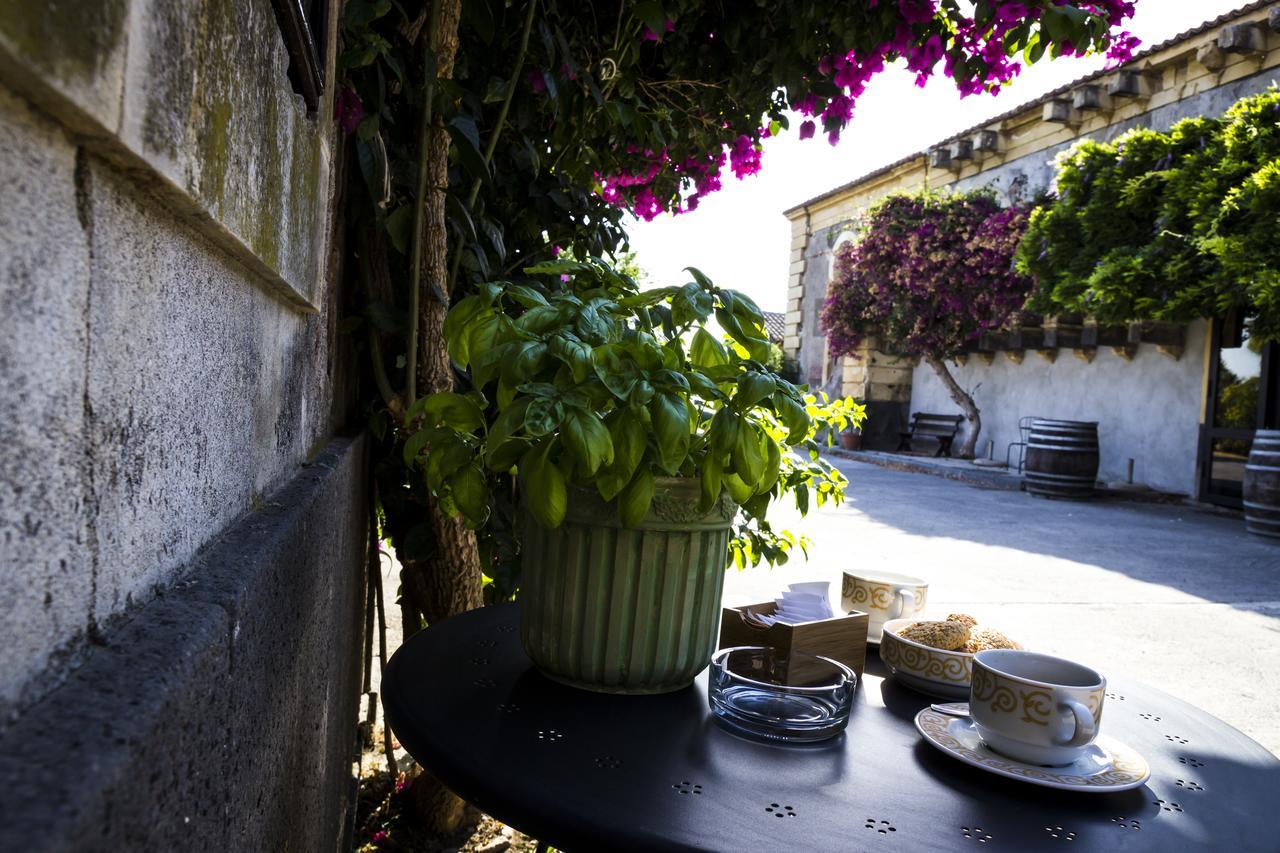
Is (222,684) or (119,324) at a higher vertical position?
(119,324)

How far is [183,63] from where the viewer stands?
0.46m

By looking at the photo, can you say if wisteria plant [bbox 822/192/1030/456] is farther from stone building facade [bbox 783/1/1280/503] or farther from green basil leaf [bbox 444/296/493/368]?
green basil leaf [bbox 444/296/493/368]

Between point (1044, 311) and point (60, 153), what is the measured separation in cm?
1121

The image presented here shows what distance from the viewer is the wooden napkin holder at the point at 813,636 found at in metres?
1.11

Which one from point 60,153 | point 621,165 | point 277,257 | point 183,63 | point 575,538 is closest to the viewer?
point 60,153

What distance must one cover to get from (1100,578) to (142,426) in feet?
18.4

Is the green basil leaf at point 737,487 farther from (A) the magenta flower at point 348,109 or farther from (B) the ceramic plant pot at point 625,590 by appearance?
(A) the magenta flower at point 348,109

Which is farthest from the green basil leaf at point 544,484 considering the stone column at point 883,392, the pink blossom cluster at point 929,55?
the stone column at point 883,392

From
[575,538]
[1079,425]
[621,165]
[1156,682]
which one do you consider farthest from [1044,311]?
[575,538]

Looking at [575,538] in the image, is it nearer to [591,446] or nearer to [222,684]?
[591,446]

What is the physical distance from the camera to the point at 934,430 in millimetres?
14117

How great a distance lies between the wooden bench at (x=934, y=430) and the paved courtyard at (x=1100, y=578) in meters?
4.71

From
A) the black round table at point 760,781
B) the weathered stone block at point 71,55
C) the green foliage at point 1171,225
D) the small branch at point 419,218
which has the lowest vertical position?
the black round table at point 760,781

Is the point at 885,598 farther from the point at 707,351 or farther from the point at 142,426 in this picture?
the point at 142,426
